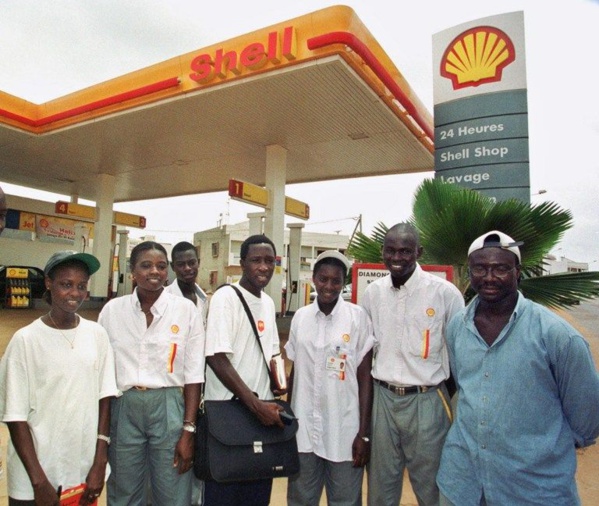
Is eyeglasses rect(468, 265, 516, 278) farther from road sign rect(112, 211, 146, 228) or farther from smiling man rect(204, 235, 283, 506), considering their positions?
road sign rect(112, 211, 146, 228)

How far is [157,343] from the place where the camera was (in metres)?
2.17

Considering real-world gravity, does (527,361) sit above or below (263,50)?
below

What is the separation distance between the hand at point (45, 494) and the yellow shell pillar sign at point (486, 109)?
456 centimetres

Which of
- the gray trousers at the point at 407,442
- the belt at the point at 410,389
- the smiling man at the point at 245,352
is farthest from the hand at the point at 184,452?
the belt at the point at 410,389

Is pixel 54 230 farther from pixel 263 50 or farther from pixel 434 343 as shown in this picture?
pixel 434 343

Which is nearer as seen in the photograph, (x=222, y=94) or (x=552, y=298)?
(x=552, y=298)

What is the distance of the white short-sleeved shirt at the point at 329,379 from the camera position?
2.29 m

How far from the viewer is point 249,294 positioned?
7.78ft

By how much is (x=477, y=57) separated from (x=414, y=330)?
399 cm

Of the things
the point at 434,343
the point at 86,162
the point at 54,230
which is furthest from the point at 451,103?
the point at 54,230

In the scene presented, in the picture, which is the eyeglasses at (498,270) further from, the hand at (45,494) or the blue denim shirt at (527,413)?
the hand at (45,494)

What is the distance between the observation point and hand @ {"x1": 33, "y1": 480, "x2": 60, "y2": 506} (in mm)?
1728

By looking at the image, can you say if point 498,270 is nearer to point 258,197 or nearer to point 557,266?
point 258,197

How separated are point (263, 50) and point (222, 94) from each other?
4.89 ft
